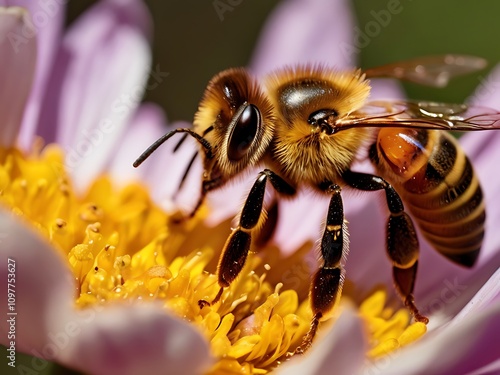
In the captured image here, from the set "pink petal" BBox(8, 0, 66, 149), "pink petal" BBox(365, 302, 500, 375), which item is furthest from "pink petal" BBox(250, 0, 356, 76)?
"pink petal" BBox(365, 302, 500, 375)

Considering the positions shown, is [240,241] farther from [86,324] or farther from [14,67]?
[14,67]

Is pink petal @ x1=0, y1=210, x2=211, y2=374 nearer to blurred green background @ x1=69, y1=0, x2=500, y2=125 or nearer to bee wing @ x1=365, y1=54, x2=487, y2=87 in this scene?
bee wing @ x1=365, y1=54, x2=487, y2=87

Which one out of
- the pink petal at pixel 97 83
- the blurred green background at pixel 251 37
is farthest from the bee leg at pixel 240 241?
the blurred green background at pixel 251 37

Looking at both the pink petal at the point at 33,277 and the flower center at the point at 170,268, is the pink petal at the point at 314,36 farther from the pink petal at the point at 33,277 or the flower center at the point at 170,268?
the pink petal at the point at 33,277

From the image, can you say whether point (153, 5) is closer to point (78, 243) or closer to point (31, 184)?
point (31, 184)

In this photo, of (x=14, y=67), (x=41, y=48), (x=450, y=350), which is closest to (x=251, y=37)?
(x=41, y=48)
